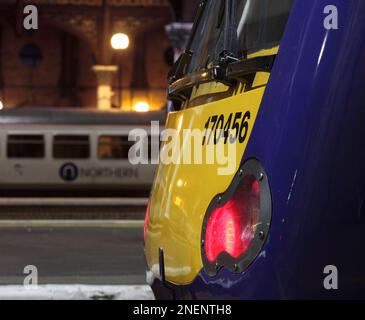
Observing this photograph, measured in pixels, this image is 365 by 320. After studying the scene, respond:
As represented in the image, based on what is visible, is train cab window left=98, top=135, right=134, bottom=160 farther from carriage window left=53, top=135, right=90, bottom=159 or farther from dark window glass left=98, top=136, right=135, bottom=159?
carriage window left=53, top=135, right=90, bottom=159

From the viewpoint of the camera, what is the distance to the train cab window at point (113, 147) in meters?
21.9

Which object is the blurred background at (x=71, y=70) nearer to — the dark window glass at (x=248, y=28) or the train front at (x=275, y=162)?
the dark window glass at (x=248, y=28)

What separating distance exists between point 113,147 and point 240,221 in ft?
65.2

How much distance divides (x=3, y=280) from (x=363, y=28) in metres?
4.42

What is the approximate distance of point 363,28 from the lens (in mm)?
2082

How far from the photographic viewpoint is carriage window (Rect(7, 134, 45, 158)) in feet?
70.9

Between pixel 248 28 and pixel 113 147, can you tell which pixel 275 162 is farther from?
pixel 113 147

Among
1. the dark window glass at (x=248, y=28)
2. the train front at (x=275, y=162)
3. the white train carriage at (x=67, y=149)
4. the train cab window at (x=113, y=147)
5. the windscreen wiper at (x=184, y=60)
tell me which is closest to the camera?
the train front at (x=275, y=162)

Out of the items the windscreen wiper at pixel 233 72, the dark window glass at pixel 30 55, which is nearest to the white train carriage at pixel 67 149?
the dark window glass at pixel 30 55

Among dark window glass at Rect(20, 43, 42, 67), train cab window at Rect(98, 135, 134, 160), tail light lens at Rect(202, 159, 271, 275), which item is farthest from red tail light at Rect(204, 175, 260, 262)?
dark window glass at Rect(20, 43, 42, 67)

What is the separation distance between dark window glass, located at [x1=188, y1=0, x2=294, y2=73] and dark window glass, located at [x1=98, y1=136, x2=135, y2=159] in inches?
745

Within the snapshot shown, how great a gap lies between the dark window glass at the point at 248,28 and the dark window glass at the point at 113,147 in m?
18.9

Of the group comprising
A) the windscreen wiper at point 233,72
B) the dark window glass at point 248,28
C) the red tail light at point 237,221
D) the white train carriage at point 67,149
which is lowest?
the red tail light at point 237,221
